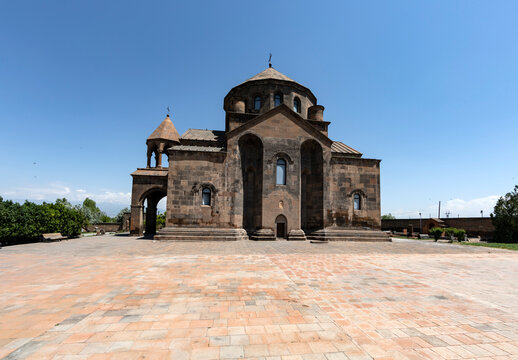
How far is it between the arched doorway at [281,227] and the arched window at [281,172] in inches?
107

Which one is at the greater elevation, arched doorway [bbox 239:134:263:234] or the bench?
arched doorway [bbox 239:134:263:234]

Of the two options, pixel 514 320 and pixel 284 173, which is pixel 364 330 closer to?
pixel 514 320

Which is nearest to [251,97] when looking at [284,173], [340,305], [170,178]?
[284,173]

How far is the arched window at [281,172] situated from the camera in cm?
1881

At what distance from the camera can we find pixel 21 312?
4238 millimetres

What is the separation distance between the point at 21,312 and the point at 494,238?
34855 mm

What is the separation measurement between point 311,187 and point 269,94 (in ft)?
30.0

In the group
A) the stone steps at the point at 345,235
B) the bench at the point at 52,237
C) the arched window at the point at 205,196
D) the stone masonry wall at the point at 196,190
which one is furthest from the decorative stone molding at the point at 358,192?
the bench at the point at 52,237

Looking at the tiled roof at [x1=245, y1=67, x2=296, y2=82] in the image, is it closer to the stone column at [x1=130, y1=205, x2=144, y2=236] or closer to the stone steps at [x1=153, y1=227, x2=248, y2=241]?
the stone steps at [x1=153, y1=227, x2=248, y2=241]

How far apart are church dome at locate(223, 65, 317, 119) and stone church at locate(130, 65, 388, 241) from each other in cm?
48

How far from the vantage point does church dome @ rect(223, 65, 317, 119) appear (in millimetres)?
21672

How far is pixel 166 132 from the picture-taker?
26250mm

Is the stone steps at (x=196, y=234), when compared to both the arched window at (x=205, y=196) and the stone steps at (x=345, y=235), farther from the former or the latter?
the stone steps at (x=345, y=235)

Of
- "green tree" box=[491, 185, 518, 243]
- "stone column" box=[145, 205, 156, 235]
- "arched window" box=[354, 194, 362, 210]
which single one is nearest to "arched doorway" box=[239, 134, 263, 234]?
"arched window" box=[354, 194, 362, 210]
